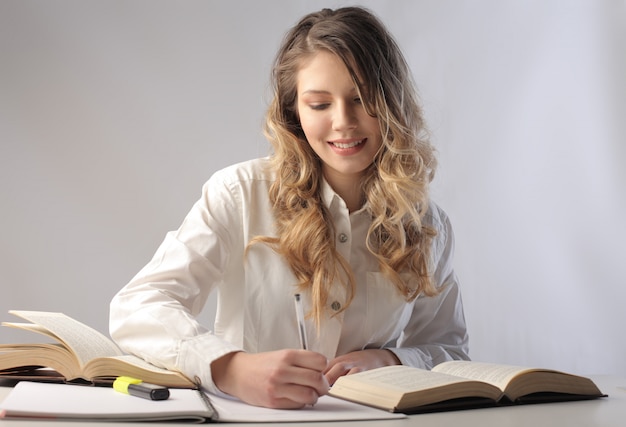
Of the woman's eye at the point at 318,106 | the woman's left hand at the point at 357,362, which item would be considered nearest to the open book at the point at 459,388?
the woman's left hand at the point at 357,362

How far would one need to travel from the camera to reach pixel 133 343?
5.48 ft

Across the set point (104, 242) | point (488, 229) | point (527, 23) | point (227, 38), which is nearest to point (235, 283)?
point (104, 242)

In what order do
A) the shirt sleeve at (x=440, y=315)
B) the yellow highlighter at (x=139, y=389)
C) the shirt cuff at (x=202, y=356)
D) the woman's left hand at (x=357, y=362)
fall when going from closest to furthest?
1. the yellow highlighter at (x=139, y=389)
2. the shirt cuff at (x=202, y=356)
3. the woman's left hand at (x=357, y=362)
4. the shirt sleeve at (x=440, y=315)

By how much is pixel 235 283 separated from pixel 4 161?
177cm

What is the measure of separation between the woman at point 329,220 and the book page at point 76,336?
229mm

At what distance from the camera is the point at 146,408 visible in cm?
121

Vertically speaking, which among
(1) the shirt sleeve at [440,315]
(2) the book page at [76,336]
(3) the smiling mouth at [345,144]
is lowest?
(1) the shirt sleeve at [440,315]

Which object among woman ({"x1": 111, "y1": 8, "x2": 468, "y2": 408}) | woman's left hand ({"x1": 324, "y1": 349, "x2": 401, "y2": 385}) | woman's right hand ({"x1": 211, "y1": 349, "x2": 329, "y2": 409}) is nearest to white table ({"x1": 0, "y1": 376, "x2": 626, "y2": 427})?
woman's right hand ({"x1": 211, "y1": 349, "x2": 329, "y2": 409})

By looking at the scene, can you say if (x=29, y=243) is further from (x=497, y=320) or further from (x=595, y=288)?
(x=595, y=288)

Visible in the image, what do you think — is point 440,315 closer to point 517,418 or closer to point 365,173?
point 365,173

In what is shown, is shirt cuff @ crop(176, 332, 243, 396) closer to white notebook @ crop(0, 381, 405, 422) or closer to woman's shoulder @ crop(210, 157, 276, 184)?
white notebook @ crop(0, 381, 405, 422)

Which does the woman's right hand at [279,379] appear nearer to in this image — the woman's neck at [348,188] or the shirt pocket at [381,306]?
the shirt pocket at [381,306]

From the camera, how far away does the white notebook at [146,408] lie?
1.16 metres

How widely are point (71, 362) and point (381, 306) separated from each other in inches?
36.4
